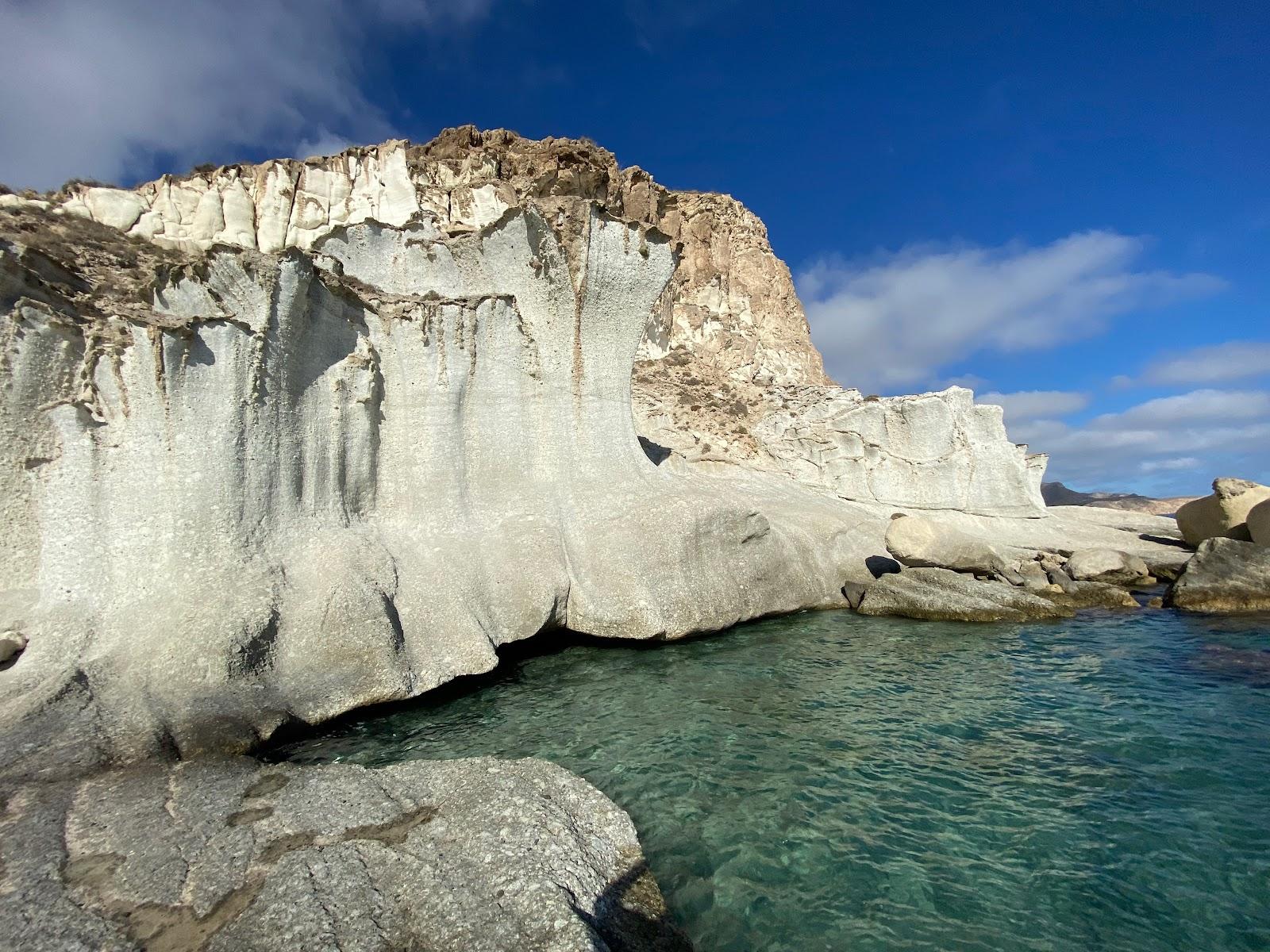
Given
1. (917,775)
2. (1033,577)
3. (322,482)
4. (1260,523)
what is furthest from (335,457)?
(1260,523)

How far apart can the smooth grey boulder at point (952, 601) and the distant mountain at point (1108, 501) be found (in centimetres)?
3673

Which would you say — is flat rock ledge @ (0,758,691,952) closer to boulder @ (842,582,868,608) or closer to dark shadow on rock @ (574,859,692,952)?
dark shadow on rock @ (574,859,692,952)

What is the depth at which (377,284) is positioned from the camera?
9.55 m

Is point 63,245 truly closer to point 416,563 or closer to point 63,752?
point 416,563

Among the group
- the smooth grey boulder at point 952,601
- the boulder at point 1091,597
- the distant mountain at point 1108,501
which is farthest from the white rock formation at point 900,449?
the distant mountain at point 1108,501

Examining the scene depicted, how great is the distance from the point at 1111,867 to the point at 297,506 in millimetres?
8111

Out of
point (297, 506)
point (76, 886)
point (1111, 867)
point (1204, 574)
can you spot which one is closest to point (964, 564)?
point (1204, 574)

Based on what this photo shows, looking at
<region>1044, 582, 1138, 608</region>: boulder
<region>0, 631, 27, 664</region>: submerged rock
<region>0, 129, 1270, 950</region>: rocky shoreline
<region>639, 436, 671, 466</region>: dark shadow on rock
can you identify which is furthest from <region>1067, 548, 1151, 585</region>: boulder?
<region>0, 631, 27, 664</region>: submerged rock

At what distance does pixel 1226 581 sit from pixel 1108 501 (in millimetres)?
42333

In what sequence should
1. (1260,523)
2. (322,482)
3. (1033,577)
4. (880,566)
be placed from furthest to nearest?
(1260,523) → (1033,577) → (880,566) → (322,482)

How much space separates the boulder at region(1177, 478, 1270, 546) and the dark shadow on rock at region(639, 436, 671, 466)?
14492mm

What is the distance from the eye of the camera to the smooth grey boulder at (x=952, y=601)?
10.5 m

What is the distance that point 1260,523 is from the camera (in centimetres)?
1416

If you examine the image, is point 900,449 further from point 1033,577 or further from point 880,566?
point 880,566
